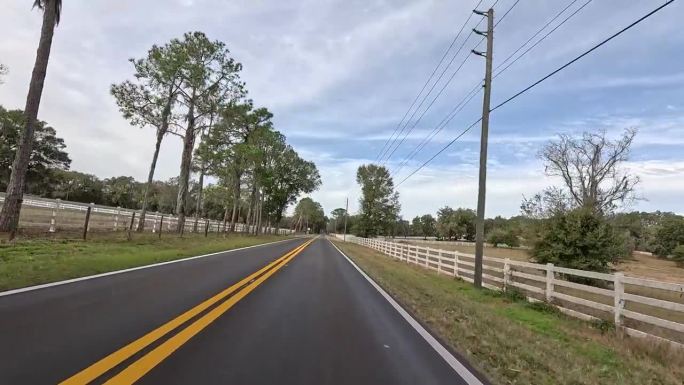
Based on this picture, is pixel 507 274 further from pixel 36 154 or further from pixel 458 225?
pixel 458 225

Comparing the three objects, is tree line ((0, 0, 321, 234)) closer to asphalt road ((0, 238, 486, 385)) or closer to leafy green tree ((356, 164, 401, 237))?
asphalt road ((0, 238, 486, 385))

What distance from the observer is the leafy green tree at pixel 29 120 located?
17.6 metres

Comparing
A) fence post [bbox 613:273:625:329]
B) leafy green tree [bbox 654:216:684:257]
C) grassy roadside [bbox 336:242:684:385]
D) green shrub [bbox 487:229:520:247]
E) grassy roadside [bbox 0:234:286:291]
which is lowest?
grassy roadside [bbox 336:242:684:385]

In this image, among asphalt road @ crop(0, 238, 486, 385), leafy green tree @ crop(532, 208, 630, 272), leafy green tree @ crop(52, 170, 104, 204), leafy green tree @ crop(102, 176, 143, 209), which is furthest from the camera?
leafy green tree @ crop(102, 176, 143, 209)

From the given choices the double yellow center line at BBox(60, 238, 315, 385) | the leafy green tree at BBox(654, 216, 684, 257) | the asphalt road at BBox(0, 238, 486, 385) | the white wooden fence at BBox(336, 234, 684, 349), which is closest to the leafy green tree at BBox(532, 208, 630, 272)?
the white wooden fence at BBox(336, 234, 684, 349)

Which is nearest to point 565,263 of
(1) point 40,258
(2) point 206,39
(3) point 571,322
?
(3) point 571,322

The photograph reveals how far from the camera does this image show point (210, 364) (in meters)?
5.20

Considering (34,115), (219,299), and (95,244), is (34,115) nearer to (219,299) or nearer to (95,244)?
(95,244)

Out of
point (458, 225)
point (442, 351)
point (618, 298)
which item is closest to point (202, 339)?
point (442, 351)

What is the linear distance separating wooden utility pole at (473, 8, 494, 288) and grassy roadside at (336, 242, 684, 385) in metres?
5.06

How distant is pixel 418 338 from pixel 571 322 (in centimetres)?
565

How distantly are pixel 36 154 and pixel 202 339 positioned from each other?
74.6 metres

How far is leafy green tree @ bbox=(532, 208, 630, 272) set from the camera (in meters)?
21.0

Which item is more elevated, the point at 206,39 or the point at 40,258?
the point at 206,39
